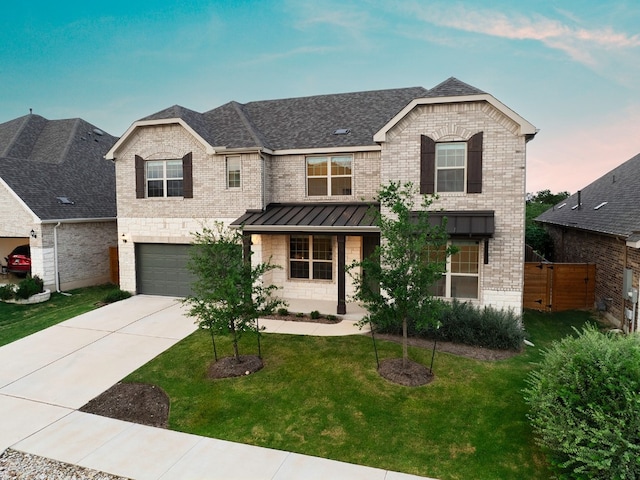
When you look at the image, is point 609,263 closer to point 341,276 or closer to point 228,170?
point 341,276

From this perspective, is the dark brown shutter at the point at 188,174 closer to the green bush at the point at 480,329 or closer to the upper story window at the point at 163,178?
the upper story window at the point at 163,178

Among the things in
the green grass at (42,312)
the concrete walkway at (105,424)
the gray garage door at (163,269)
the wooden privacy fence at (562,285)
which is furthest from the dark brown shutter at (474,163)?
the green grass at (42,312)

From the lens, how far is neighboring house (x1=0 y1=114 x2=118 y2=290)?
16656mm

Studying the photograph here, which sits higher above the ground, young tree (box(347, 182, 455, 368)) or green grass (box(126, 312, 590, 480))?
young tree (box(347, 182, 455, 368))

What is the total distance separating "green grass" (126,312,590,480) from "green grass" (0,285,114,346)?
5.72m

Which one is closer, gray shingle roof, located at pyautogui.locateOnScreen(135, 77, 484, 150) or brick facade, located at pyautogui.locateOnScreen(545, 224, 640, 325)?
brick facade, located at pyautogui.locateOnScreen(545, 224, 640, 325)

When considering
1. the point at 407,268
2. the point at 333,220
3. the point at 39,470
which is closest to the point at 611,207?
the point at 333,220

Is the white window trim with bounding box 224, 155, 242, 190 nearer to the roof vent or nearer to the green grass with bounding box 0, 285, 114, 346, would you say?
the green grass with bounding box 0, 285, 114, 346

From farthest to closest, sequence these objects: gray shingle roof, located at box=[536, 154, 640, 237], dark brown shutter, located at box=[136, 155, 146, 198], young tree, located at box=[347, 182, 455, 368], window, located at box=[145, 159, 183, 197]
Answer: dark brown shutter, located at box=[136, 155, 146, 198] → window, located at box=[145, 159, 183, 197] → gray shingle roof, located at box=[536, 154, 640, 237] → young tree, located at box=[347, 182, 455, 368]

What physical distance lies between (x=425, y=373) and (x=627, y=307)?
777 cm

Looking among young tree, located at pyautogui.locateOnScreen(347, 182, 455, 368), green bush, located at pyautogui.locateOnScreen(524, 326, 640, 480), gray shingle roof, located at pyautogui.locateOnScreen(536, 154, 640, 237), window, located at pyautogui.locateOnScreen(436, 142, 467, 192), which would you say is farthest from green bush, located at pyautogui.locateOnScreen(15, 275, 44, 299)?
gray shingle roof, located at pyautogui.locateOnScreen(536, 154, 640, 237)

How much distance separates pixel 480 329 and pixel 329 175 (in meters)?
8.17

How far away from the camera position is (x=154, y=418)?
7.22 metres

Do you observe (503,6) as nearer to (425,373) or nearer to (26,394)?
(425,373)
